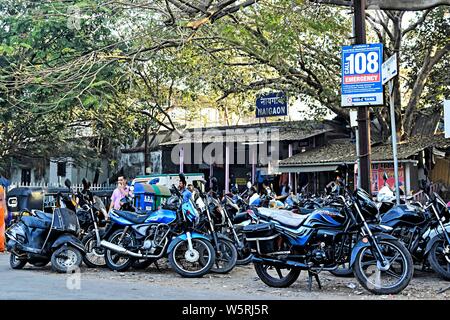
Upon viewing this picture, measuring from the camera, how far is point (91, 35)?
626 inches

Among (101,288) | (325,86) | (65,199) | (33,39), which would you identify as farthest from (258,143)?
(101,288)

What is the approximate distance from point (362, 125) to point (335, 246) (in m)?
2.98

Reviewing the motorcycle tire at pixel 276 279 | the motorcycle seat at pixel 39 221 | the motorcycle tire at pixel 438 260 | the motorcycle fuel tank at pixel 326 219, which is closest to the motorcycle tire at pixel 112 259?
the motorcycle seat at pixel 39 221

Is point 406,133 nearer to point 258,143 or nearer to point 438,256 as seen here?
point 258,143

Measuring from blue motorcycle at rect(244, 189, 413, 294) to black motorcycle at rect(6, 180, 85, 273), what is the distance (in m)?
3.17

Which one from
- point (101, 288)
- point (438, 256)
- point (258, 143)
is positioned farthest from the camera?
point (258, 143)

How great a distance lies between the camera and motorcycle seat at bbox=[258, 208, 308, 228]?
25.6 feet

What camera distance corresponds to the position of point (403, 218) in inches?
344

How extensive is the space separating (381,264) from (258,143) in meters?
18.0

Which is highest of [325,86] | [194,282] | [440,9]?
[440,9]

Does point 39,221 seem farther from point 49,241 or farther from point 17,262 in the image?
point 17,262

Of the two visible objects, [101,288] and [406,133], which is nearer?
[101,288]

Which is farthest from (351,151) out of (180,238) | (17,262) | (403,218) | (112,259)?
(17,262)

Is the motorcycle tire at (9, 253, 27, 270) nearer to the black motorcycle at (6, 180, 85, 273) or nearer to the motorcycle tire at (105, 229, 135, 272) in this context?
the black motorcycle at (6, 180, 85, 273)
